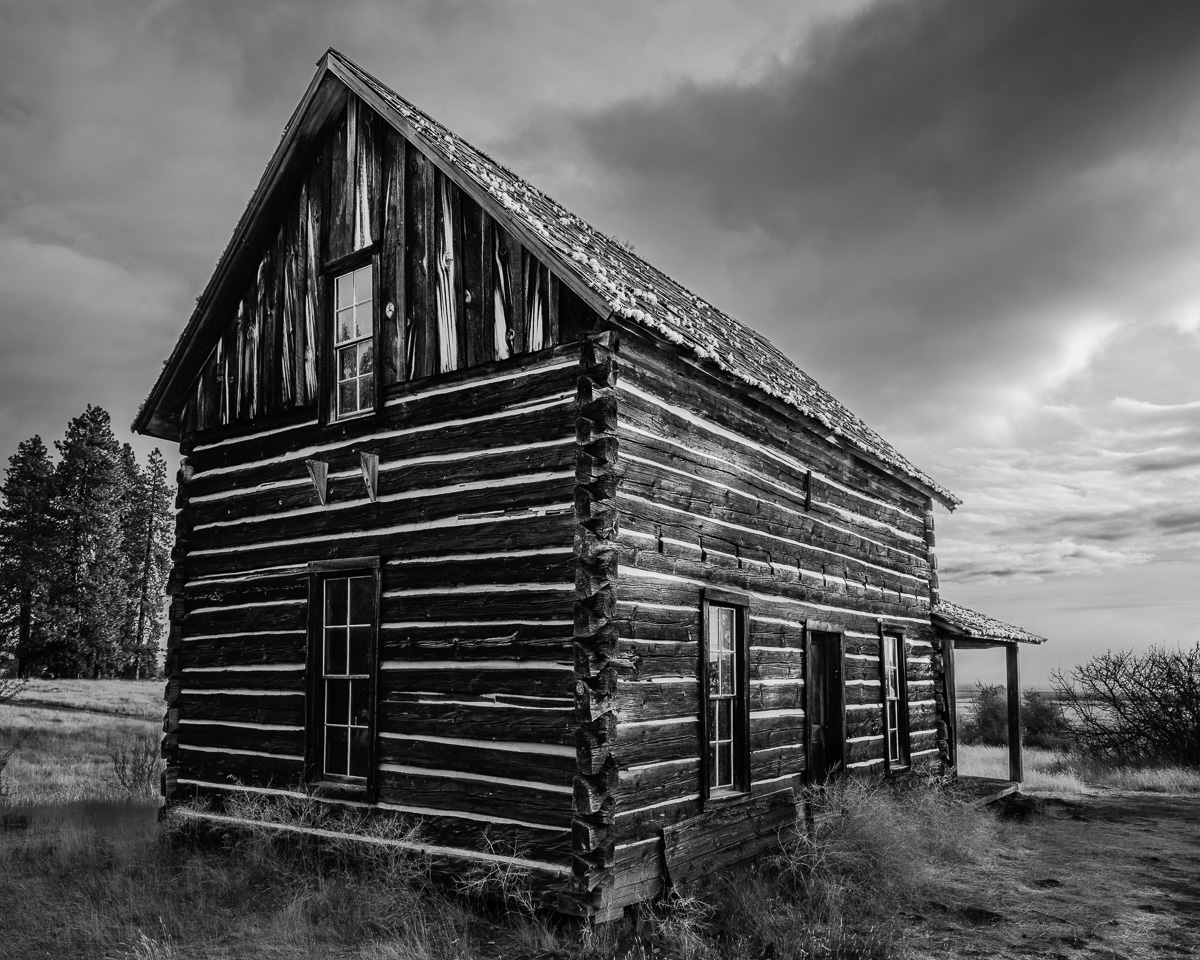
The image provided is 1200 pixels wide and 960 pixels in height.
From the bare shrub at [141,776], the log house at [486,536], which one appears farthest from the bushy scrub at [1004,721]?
the bare shrub at [141,776]

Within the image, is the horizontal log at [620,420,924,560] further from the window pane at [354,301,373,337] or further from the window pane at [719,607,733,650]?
the window pane at [354,301,373,337]

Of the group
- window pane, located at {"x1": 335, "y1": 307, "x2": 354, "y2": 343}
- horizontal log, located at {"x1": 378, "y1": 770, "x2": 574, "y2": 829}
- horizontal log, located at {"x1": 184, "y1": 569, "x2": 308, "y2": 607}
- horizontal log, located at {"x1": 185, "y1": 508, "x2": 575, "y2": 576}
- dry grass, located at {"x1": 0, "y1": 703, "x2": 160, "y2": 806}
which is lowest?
dry grass, located at {"x1": 0, "y1": 703, "x2": 160, "y2": 806}

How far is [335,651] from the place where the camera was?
357 inches

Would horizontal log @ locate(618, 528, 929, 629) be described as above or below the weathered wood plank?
below

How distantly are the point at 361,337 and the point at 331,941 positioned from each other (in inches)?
217

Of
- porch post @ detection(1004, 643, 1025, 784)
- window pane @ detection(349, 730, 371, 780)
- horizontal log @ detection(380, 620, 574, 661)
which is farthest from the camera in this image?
porch post @ detection(1004, 643, 1025, 784)

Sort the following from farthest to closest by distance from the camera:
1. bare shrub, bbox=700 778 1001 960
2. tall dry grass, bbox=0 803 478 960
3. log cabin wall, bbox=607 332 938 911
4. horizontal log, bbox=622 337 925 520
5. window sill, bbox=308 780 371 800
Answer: window sill, bbox=308 780 371 800 → horizontal log, bbox=622 337 925 520 → log cabin wall, bbox=607 332 938 911 → bare shrub, bbox=700 778 1001 960 → tall dry grass, bbox=0 803 478 960

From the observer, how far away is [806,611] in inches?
413

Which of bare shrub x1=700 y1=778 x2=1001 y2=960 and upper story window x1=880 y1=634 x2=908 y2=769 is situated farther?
upper story window x1=880 y1=634 x2=908 y2=769

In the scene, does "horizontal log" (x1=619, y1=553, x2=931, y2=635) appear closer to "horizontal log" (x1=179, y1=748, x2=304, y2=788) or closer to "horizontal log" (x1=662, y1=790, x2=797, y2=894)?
"horizontal log" (x1=662, y1=790, x2=797, y2=894)

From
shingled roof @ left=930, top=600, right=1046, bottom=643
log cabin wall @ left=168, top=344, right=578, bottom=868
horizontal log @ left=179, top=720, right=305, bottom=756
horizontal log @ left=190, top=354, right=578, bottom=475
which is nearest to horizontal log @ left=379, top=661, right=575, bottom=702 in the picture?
log cabin wall @ left=168, top=344, right=578, bottom=868

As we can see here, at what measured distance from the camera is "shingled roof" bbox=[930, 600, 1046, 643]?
581 inches

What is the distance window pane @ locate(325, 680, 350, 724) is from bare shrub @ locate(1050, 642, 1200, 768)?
18665 mm

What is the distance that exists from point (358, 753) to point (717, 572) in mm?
3817
